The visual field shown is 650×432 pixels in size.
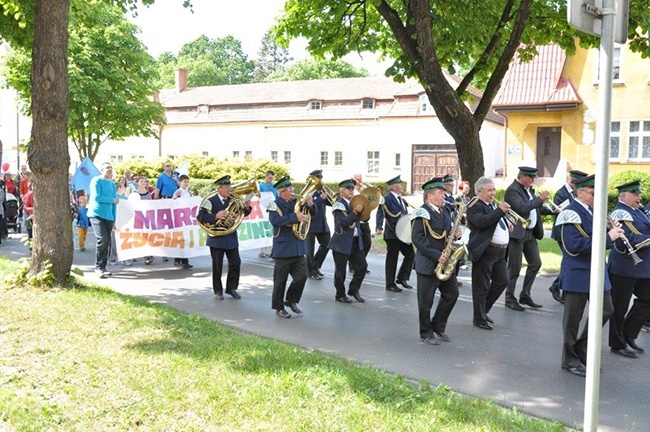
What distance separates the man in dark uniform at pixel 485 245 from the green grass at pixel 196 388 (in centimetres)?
294

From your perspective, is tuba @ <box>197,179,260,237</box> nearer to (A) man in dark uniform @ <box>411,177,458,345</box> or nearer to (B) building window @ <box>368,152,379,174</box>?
(A) man in dark uniform @ <box>411,177,458,345</box>

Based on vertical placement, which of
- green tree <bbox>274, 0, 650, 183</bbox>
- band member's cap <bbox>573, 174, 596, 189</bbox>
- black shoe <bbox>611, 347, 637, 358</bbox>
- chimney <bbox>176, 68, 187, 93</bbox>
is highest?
chimney <bbox>176, 68, 187, 93</bbox>

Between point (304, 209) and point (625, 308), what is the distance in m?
4.61

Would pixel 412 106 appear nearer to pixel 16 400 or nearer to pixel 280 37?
pixel 280 37

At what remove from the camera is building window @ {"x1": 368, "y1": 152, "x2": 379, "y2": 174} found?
47.7 m

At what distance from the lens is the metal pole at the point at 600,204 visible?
13.8ft

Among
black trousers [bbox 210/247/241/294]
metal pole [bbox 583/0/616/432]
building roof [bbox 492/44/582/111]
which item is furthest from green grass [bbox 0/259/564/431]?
building roof [bbox 492/44/582/111]

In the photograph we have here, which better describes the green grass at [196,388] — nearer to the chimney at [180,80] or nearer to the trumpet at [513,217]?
the trumpet at [513,217]

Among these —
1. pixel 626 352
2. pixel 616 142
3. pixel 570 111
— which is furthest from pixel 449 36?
pixel 616 142

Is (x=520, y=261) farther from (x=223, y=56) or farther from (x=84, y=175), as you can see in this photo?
(x=223, y=56)

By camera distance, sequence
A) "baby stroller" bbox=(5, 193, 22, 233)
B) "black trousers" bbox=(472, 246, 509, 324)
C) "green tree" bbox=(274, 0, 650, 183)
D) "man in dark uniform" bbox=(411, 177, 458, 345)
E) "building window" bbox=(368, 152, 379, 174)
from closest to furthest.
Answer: "man in dark uniform" bbox=(411, 177, 458, 345), "black trousers" bbox=(472, 246, 509, 324), "green tree" bbox=(274, 0, 650, 183), "baby stroller" bbox=(5, 193, 22, 233), "building window" bbox=(368, 152, 379, 174)

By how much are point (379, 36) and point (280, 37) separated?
244 centimetres

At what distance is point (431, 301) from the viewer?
30.0 ft

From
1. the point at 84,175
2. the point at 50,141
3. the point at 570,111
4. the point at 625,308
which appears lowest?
the point at 625,308
